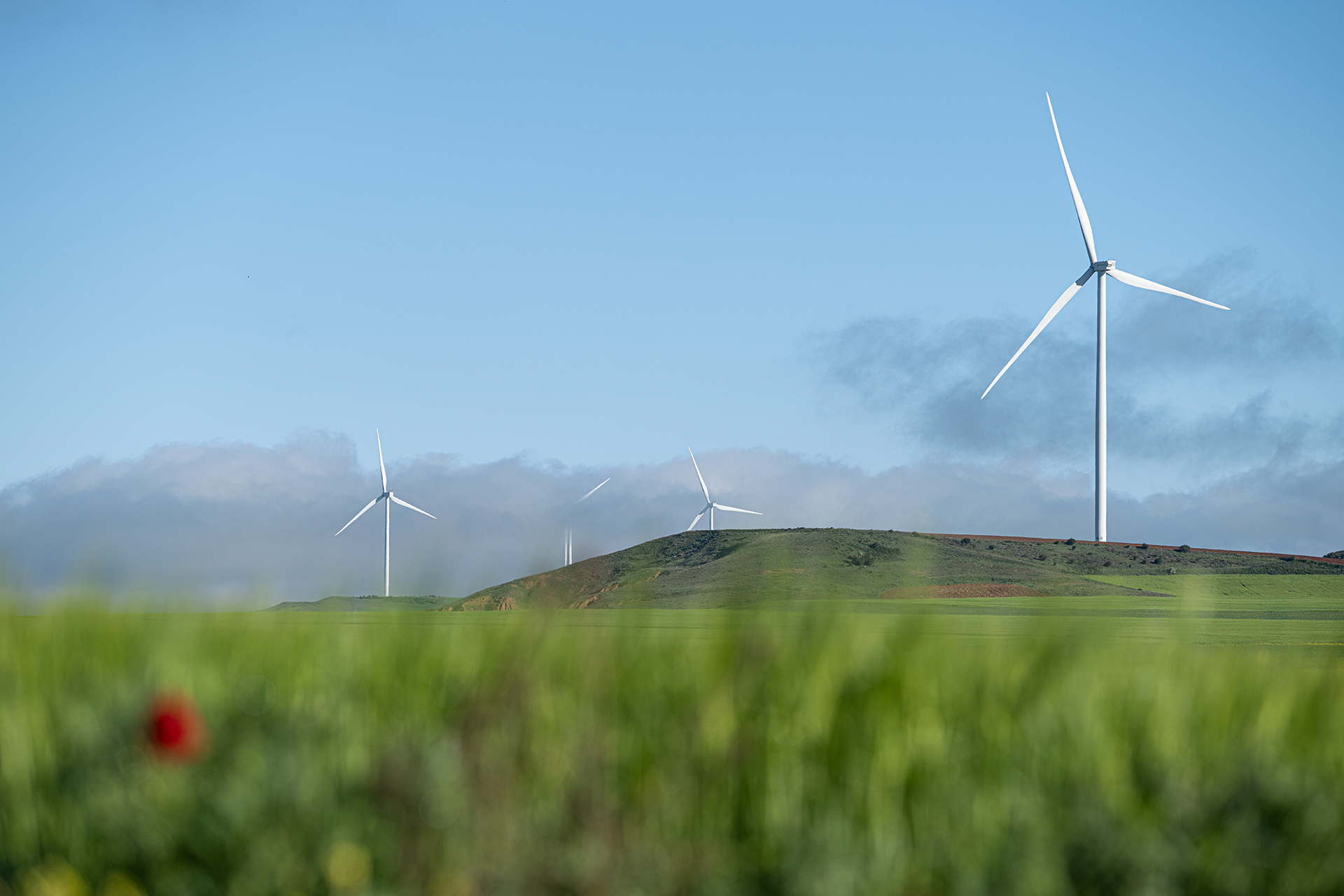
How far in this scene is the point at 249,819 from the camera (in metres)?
3.85

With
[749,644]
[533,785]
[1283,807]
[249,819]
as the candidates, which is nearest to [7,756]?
[249,819]

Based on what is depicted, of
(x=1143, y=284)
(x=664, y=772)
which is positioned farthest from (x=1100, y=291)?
(x=664, y=772)

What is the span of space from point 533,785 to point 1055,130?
→ 5000 cm

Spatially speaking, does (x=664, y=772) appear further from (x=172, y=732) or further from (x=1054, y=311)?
(x=1054, y=311)

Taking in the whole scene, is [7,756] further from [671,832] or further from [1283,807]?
[1283,807]

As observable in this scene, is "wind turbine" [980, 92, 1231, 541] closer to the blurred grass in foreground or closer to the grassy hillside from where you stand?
the grassy hillside

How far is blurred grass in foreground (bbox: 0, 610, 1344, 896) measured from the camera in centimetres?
384

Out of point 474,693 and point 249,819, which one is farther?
point 474,693

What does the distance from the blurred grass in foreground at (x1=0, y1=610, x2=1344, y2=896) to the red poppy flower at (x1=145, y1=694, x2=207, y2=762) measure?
0.73 feet

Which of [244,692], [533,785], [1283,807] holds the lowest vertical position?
[1283,807]

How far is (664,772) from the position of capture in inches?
172

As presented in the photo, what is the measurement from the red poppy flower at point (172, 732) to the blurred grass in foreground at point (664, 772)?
0.73ft

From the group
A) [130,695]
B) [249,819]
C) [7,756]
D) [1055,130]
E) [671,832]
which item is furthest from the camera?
[1055,130]

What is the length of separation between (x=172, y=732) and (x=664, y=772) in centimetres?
204
